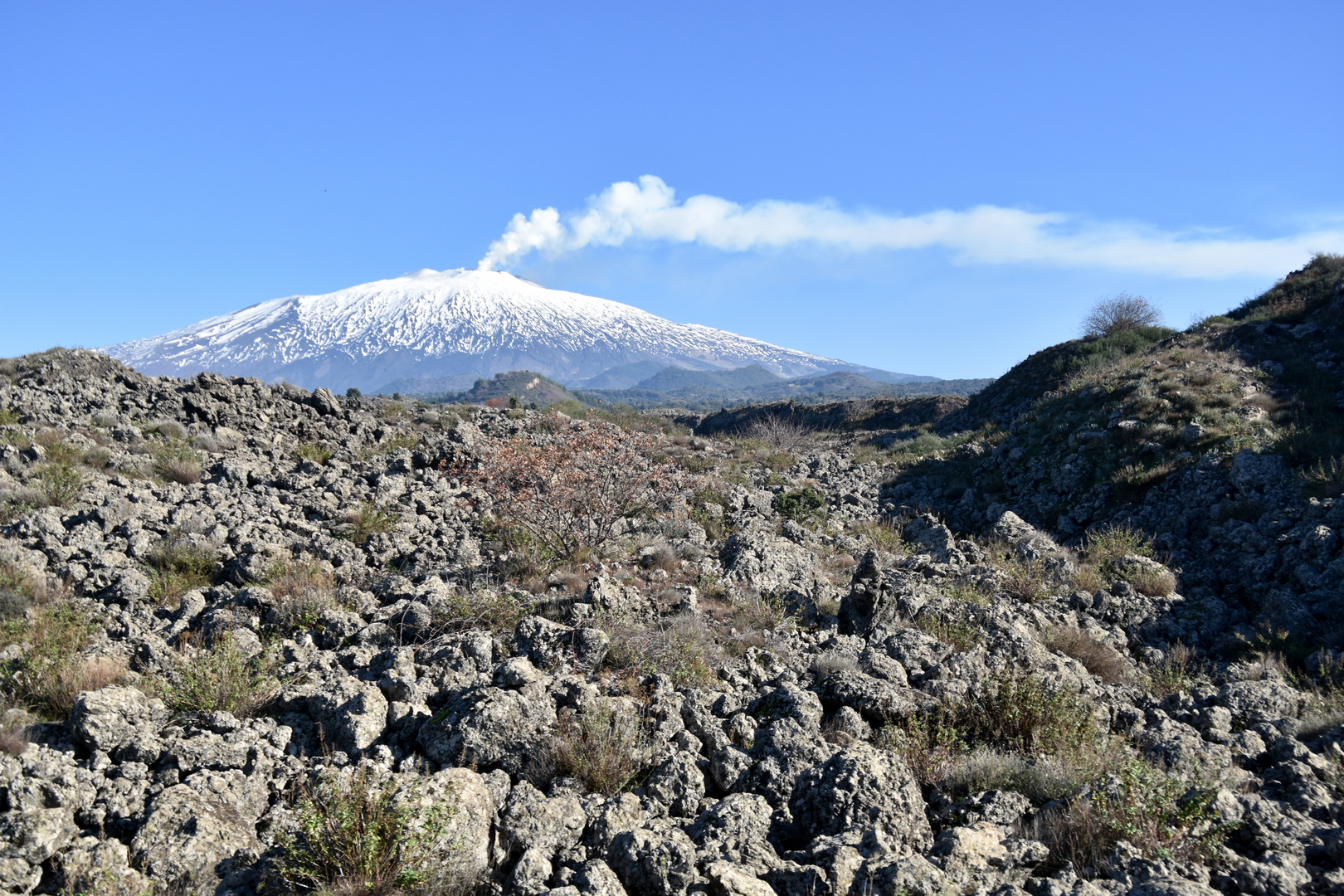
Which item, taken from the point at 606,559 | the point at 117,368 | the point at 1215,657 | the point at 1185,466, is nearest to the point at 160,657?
the point at 606,559

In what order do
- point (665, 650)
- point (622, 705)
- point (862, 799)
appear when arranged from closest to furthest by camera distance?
point (862, 799)
point (622, 705)
point (665, 650)

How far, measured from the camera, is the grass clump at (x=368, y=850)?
2420 mm

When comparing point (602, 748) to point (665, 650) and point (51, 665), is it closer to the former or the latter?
point (665, 650)

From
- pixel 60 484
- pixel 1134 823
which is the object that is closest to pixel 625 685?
pixel 1134 823

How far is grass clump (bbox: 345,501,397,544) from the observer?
7414mm

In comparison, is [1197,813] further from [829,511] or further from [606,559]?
[829,511]

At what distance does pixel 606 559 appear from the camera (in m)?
7.25

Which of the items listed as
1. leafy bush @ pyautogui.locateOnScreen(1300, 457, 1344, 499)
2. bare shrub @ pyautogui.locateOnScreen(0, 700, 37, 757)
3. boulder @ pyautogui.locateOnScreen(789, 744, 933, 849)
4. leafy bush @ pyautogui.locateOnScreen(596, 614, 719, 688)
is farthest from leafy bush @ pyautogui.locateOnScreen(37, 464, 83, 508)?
leafy bush @ pyautogui.locateOnScreen(1300, 457, 1344, 499)

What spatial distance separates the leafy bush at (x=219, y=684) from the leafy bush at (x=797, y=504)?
800 cm

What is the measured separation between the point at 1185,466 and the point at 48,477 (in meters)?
16.1

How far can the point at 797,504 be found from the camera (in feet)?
36.4

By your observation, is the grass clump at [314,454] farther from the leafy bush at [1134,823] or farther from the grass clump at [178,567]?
the leafy bush at [1134,823]

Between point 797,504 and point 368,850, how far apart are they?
930 centimetres

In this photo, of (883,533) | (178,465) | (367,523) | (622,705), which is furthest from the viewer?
(883,533)
